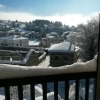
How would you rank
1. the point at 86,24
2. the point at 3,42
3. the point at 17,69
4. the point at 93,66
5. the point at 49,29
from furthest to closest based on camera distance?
the point at 49,29, the point at 3,42, the point at 86,24, the point at 93,66, the point at 17,69

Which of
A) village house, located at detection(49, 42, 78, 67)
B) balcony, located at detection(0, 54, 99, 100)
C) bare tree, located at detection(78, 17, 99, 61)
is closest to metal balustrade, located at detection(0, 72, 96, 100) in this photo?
balcony, located at detection(0, 54, 99, 100)

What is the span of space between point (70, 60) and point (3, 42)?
48.1ft

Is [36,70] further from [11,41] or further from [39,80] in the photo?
[11,41]

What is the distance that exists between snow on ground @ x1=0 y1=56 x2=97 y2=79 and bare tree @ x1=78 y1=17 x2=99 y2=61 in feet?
40.9

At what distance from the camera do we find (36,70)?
1.14 meters

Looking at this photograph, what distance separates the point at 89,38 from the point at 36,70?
43.2ft

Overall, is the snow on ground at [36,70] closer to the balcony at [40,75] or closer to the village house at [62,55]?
the balcony at [40,75]

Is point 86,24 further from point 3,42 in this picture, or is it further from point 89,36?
point 3,42

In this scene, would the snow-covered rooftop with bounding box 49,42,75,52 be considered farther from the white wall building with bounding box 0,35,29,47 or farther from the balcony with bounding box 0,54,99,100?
the white wall building with bounding box 0,35,29,47

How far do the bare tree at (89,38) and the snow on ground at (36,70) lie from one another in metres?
12.5

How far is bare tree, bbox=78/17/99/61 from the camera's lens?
44.7 ft

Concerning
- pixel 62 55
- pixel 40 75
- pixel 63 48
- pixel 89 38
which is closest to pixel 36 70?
pixel 40 75

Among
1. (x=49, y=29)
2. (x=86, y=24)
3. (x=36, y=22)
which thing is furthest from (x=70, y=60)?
(x=36, y=22)

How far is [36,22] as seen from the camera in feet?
189
